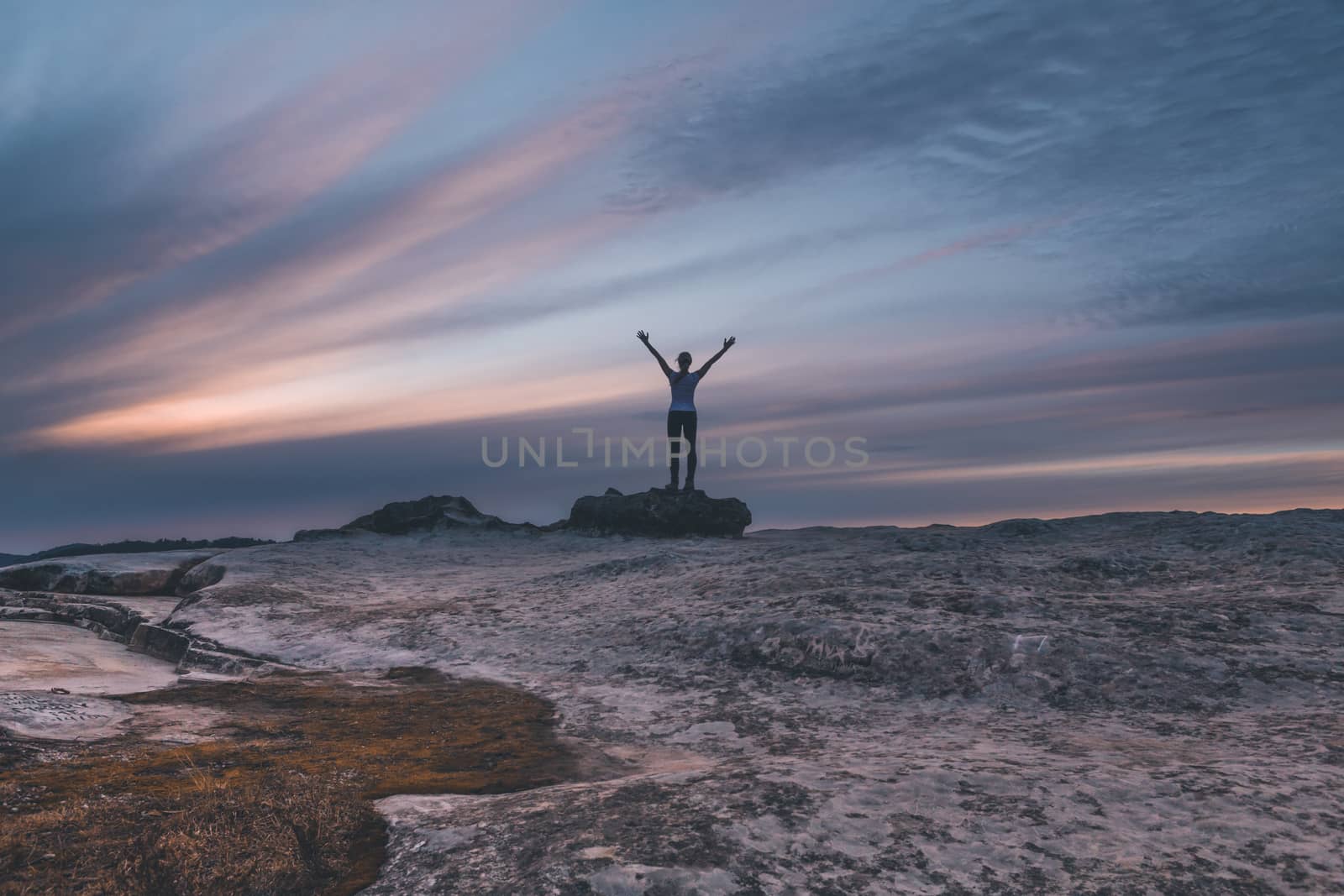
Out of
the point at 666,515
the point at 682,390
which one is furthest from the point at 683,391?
the point at 666,515

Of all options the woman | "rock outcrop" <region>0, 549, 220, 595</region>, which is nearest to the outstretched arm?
the woman

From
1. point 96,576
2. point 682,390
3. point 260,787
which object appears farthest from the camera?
point 682,390

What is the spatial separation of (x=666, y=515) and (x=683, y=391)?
2800 millimetres

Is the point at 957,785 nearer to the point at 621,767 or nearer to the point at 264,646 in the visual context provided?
the point at 621,767

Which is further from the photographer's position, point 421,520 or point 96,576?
point 421,520

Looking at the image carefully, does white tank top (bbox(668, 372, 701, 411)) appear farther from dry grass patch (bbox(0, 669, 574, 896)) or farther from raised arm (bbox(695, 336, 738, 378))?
dry grass patch (bbox(0, 669, 574, 896))

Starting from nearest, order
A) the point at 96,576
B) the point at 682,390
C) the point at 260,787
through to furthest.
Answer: the point at 260,787, the point at 96,576, the point at 682,390

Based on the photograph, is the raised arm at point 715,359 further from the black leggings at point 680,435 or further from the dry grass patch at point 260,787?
the dry grass patch at point 260,787

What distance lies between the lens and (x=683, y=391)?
1834 centimetres

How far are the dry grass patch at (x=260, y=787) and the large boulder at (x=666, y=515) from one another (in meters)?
11.7

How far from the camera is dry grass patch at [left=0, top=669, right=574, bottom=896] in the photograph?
321 centimetres

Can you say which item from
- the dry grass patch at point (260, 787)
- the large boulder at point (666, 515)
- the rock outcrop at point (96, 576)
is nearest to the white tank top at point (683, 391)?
the large boulder at point (666, 515)

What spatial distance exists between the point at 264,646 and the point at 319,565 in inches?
210

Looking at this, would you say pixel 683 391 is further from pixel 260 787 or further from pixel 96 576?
pixel 260 787
